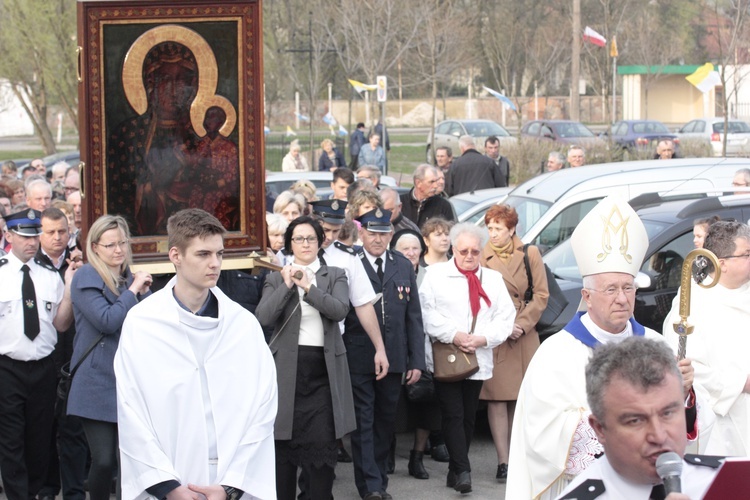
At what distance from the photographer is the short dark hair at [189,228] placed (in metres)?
5.34

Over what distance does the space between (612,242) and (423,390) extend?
4.04m

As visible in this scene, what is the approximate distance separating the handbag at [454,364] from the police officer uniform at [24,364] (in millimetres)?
2764

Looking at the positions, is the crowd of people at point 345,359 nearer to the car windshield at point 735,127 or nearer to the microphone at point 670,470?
the microphone at point 670,470

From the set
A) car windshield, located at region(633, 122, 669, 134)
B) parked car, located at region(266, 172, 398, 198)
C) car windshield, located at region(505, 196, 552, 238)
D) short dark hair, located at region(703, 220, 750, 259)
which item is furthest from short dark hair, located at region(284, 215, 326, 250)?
car windshield, located at region(633, 122, 669, 134)

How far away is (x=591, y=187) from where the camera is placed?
Answer: 38.7 feet

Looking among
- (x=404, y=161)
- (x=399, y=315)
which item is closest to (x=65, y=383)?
(x=399, y=315)

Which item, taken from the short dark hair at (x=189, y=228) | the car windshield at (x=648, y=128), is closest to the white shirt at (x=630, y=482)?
the short dark hair at (x=189, y=228)

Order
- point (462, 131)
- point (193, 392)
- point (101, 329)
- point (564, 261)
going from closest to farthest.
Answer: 1. point (193, 392)
2. point (101, 329)
3. point (564, 261)
4. point (462, 131)

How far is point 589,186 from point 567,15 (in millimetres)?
34427

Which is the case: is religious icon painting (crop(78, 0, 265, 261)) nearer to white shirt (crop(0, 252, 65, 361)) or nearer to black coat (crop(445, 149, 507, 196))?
white shirt (crop(0, 252, 65, 361))

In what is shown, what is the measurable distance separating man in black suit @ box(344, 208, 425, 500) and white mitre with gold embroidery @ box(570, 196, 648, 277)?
3216 millimetres

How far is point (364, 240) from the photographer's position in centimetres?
845

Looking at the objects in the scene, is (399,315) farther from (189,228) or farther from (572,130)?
(572,130)

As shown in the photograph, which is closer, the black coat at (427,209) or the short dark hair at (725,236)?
the short dark hair at (725,236)
